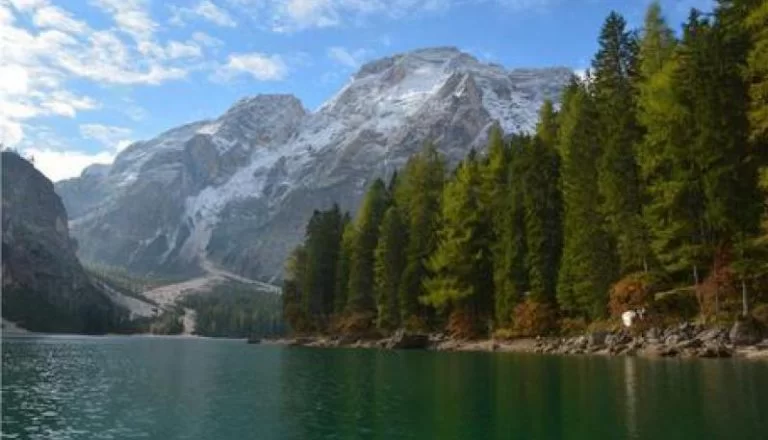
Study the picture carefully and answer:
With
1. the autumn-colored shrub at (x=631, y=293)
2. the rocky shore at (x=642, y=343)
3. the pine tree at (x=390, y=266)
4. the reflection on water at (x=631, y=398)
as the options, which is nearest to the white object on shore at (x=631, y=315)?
the autumn-colored shrub at (x=631, y=293)

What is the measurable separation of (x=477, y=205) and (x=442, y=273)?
8.68 metres

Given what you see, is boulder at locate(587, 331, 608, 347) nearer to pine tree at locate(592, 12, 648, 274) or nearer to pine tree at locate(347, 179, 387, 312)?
pine tree at locate(592, 12, 648, 274)

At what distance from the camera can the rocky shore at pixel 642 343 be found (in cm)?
4559

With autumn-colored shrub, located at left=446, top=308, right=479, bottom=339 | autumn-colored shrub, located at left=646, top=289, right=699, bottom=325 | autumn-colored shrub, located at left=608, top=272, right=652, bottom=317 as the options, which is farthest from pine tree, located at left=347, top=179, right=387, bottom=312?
autumn-colored shrub, located at left=646, top=289, right=699, bottom=325

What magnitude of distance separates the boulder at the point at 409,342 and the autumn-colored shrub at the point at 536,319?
1438cm

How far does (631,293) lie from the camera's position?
2256 inches

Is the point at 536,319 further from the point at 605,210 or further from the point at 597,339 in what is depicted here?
the point at 605,210

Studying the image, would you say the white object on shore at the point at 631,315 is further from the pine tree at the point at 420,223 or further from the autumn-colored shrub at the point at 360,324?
the autumn-colored shrub at the point at 360,324

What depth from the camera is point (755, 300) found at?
49.5 metres

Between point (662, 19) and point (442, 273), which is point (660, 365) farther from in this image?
point (442, 273)

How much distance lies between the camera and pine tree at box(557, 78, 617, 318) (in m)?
62.2

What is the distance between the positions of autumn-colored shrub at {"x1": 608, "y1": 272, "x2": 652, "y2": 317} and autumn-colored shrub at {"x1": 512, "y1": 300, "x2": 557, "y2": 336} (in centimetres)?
1082

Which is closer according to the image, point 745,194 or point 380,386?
point 380,386

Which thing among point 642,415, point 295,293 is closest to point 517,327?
point 642,415
